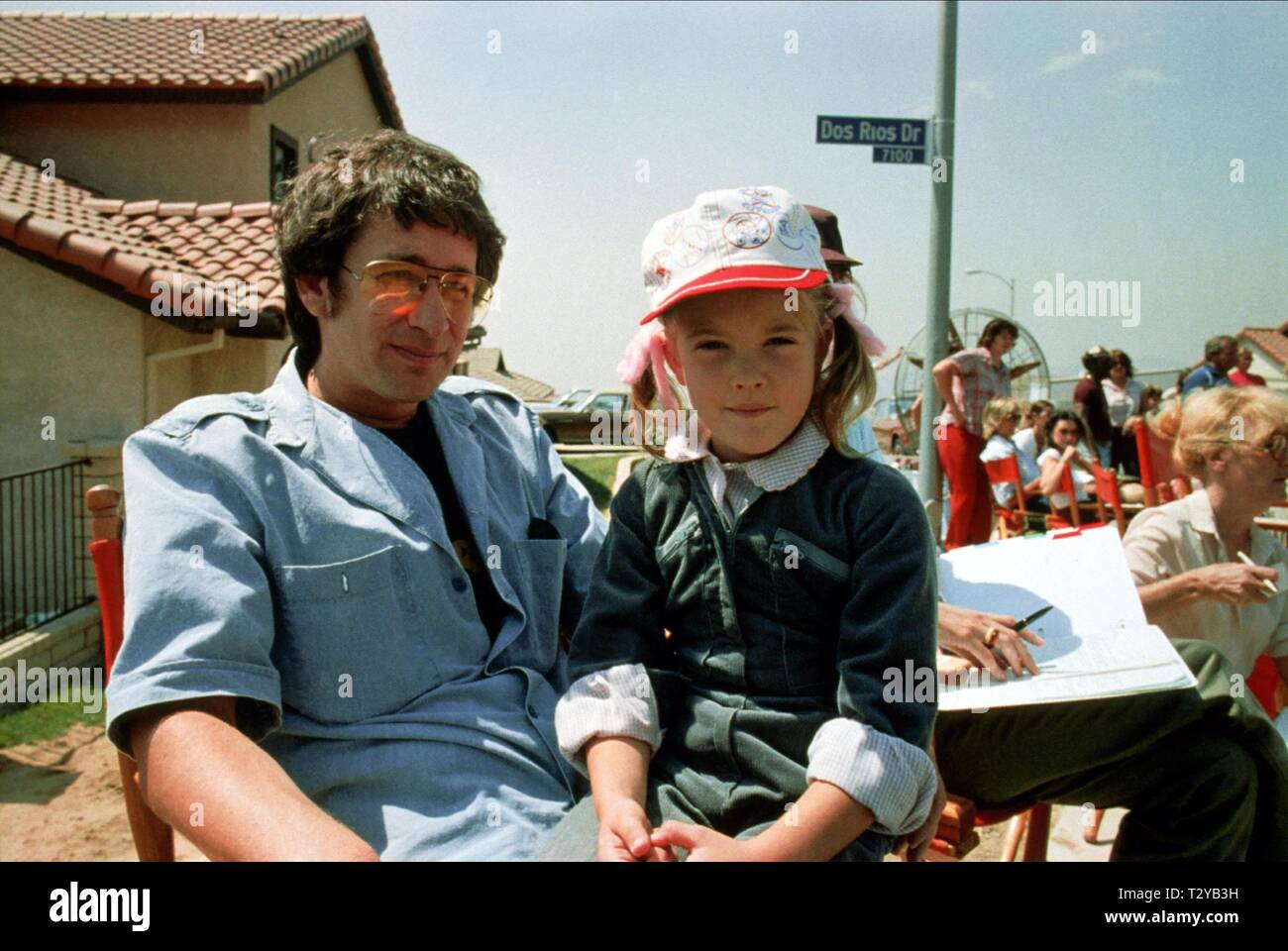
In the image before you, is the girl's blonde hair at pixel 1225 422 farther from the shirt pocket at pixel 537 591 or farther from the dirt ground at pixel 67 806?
the shirt pocket at pixel 537 591

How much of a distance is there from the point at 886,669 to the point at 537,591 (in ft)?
2.69

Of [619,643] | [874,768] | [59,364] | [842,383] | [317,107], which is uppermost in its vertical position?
[317,107]

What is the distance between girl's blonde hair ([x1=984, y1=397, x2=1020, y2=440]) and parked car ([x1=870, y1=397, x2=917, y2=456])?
562 mm

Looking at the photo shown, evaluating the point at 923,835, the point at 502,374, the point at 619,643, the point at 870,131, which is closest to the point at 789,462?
the point at 619,643

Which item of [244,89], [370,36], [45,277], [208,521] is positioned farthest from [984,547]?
[370,36]

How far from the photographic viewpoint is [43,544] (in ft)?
26.3

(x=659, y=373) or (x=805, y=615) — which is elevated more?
(x=659, y=373)

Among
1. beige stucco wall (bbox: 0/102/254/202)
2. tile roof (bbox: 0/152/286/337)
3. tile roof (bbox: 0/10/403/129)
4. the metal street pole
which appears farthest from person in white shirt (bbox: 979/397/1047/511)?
beige stucco wall (bbox: 0/102/254/202)

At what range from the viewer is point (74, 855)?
4.15 meters

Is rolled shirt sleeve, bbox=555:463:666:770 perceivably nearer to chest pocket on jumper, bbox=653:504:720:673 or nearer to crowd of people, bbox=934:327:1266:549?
chest pocket on jumper, bbox=653:504:720:673

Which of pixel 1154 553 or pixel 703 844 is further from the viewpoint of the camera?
pixel 1154 553

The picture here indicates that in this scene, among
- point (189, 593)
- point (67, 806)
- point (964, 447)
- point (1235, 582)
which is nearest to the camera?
point (189, 593)

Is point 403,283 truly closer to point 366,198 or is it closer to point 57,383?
point 366,198
